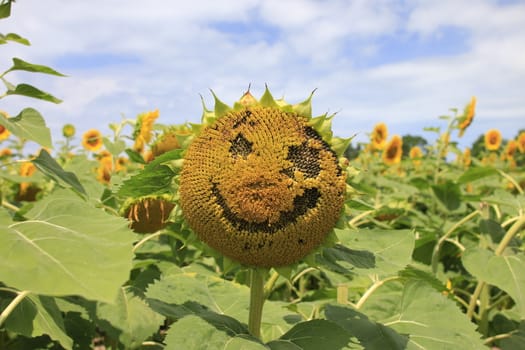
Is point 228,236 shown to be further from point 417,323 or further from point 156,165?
point 417,323

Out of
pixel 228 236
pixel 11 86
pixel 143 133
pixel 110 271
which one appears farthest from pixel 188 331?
pixel 143 133

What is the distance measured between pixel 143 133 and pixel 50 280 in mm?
3073

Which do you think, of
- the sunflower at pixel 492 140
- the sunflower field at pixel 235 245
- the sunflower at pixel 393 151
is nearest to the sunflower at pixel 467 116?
the sunflower at pixel 393 151

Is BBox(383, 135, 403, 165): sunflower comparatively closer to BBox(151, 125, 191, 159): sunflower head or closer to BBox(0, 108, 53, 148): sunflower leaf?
BBox(151, 125, 191, 159): sunflower head

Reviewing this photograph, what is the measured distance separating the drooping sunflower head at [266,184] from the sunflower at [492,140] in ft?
30.9

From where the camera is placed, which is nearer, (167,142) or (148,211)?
(148,211)

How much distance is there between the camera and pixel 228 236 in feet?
4.48

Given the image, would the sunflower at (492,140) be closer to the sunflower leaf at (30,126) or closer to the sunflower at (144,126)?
the sunflower at (144,126)

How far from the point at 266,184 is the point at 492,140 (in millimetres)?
9706

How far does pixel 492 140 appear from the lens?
10.0 m

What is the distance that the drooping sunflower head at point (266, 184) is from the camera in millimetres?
1333

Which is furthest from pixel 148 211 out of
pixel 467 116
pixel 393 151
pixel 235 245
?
pixel 393 151

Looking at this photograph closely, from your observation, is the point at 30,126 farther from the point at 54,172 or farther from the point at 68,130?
the point at 68,130

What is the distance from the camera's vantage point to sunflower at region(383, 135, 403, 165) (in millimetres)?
8105
